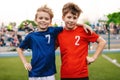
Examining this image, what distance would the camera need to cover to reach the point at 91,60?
3758 mm

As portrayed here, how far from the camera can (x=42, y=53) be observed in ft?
12.1

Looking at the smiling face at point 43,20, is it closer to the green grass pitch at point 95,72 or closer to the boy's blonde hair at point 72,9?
the boy's blonde hair at point 72,9

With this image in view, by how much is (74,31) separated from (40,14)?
47cm

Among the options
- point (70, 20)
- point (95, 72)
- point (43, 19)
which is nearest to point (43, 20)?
point (43, 19)

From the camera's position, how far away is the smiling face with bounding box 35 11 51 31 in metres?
3.79

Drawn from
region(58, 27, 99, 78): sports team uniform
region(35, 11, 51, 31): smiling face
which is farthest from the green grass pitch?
region(35, 11, 51, 31): smiling face

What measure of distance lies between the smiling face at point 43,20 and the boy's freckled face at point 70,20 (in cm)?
23

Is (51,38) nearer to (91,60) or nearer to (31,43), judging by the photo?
(31,43)

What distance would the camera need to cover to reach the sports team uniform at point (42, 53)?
3.72 metres

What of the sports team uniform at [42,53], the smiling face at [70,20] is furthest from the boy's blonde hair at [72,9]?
the sports team uniform at [42,53]

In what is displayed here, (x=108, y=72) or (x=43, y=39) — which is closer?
(x=43, y=39)

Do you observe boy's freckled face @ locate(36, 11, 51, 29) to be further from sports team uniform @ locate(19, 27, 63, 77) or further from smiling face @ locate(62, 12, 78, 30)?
smiling face @ locate(62, 12, 78, 30)

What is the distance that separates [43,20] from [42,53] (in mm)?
411

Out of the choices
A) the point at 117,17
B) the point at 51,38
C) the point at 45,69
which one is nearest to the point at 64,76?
the point at 45,69
